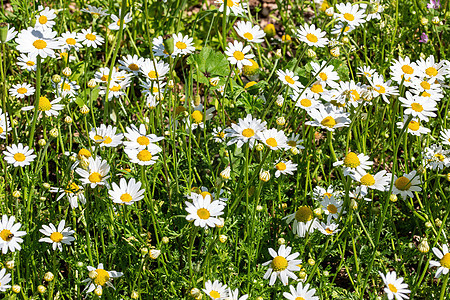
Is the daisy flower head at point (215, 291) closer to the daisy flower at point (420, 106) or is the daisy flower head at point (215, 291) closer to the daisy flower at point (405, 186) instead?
the daisy flower at point (405, 186)

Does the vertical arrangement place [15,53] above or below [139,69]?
above

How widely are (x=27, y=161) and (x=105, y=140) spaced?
1.20 ft

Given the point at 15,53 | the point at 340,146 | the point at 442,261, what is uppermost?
the point at 15,53

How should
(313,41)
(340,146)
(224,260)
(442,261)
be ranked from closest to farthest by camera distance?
(442,261) → (224,260) → (313,41) → (340,146)

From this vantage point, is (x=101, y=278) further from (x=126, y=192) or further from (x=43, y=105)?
(x=43, y=105)

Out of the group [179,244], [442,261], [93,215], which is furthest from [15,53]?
[442,261]

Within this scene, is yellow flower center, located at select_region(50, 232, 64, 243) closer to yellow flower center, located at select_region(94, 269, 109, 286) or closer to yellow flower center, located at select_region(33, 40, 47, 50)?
yellow flower center, located at select_region(94, 269, 109, 286)

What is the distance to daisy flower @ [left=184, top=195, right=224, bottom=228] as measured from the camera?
191cm

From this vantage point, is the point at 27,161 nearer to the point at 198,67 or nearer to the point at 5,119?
the point at 5,119

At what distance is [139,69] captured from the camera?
2789 millimetres

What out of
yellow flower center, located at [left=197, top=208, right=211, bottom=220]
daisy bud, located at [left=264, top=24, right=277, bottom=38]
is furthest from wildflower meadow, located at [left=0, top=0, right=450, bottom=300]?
daisy bud, located at [left=264, top=24, right=277, bottom=38]

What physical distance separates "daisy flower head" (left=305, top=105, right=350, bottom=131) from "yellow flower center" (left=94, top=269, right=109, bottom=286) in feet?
3.67

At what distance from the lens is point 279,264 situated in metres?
2.11

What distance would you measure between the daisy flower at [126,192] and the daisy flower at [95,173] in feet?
0.20
